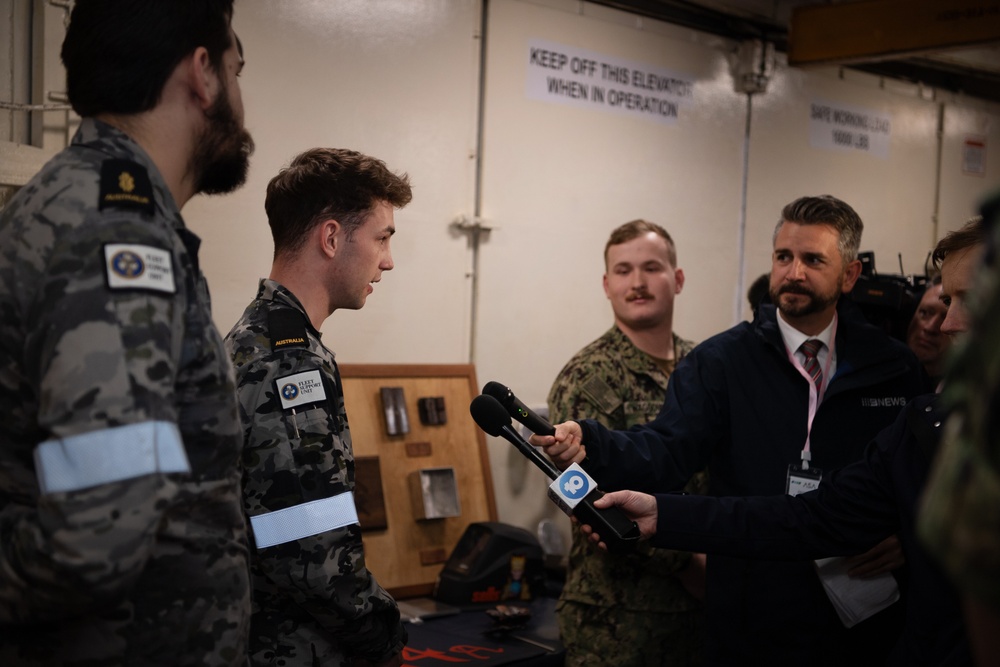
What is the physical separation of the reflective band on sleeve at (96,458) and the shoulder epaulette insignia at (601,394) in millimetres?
2107

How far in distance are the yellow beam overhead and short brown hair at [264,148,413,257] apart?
3836 mm

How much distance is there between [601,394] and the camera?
10.2 ft

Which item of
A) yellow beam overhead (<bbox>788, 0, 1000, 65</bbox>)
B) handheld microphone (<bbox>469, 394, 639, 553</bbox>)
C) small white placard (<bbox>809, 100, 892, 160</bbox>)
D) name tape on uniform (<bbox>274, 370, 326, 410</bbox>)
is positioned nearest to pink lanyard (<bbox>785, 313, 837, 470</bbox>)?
handheld microphone (<bbox>469, 394, 639, 553</bbox>)

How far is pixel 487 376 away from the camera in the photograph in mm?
4414

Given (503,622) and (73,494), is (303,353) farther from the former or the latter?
(503,622)

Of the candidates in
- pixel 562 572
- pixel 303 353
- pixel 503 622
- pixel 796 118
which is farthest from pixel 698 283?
pixel 303 353

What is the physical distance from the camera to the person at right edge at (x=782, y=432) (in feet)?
8.21

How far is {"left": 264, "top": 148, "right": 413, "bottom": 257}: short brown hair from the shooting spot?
210 centimetres

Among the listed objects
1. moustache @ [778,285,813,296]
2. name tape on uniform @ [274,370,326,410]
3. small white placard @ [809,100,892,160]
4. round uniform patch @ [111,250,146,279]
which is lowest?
name tape on uniform @ [274,370,326,410]

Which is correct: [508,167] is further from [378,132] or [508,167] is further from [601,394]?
[601,394]

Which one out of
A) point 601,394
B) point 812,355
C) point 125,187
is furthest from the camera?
point 601,394

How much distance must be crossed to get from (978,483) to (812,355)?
205 centimetres

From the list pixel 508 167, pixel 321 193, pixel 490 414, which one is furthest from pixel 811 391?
pixel 508 167

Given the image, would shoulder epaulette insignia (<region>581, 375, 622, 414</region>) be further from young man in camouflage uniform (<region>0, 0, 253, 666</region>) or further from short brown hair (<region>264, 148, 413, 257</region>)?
young man in camouflage uniform (<region>0, 0, 253, 666</region>)
